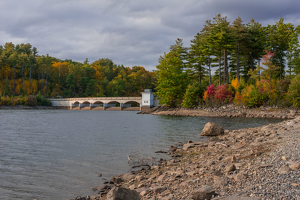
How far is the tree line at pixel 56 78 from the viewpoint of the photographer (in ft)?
309

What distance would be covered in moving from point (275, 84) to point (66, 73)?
9956 centimetres

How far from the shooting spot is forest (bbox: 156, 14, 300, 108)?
4059 centimetres

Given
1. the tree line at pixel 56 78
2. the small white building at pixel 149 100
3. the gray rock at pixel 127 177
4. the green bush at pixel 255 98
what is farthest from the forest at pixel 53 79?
the gray rock at pixel 127 177

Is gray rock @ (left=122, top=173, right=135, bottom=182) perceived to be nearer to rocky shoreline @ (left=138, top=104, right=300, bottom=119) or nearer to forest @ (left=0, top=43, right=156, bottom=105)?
rocky shoreline @ (left=138, top=104, right=300, bottom=119)

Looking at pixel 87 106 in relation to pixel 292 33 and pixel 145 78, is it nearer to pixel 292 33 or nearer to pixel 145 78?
pixel 145 78

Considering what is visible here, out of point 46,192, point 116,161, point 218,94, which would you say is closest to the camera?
point 46,192

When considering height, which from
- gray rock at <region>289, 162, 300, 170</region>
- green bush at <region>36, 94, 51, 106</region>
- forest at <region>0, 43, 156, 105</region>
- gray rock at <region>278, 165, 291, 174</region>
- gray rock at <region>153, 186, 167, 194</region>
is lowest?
gray rock at <region>153, 186, 167, 194</region>

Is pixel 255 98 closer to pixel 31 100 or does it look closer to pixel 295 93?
pixel 295 93

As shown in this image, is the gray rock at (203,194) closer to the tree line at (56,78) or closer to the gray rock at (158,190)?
the gray rock at (158,190)

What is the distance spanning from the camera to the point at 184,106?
165 ft

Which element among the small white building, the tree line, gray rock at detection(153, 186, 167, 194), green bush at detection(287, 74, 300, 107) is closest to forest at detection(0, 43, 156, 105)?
the tree line

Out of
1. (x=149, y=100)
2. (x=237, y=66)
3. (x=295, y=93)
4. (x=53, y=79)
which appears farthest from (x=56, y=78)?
(x=295, y=93)

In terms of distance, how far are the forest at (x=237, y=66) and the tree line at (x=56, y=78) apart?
41190 mm

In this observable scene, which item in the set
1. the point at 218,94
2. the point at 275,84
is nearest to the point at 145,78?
the point at 218,94
